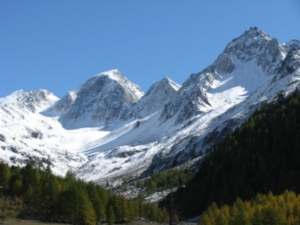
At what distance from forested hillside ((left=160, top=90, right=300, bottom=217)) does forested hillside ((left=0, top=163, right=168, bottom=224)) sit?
33167 mm

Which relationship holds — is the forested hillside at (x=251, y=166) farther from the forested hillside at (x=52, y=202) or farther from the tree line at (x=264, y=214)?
the tree line at (x=264, y=214)

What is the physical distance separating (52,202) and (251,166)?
285 ft

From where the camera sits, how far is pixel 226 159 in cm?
17975

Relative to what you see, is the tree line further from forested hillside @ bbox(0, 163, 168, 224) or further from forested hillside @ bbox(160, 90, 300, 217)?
forested hillside @ bbox(160, 90, 300, 217)

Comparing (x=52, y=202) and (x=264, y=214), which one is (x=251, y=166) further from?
(x=52, y=202)

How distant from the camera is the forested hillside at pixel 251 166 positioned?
493 ft

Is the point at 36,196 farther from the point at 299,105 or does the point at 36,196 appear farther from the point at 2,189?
the point at 299,105

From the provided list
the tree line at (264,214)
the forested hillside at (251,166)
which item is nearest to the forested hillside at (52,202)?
the tree line at (264,214)

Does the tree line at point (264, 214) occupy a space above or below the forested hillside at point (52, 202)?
below

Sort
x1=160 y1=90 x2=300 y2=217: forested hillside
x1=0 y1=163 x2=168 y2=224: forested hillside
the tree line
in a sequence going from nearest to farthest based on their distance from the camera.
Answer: the tree line → x1=0 y1=163 x2=168 y2=224: forested hillside → x1=160 y1=90 x2=300 y2=217: forested hillside

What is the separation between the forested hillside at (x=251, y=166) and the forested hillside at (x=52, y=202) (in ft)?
109

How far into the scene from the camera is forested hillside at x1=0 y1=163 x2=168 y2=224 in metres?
98.3

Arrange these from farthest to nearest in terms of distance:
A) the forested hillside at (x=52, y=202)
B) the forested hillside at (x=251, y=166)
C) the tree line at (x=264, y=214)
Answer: the forested hillside at (x=251, y=166)
the forested hillside at (x=52, y=202)
the tree line at (x=264, y=214)

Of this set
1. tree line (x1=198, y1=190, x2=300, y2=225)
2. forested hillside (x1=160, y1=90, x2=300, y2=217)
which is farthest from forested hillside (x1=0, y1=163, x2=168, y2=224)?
forested hillside (x1=160, y1=90, x2=300, y2=217)
